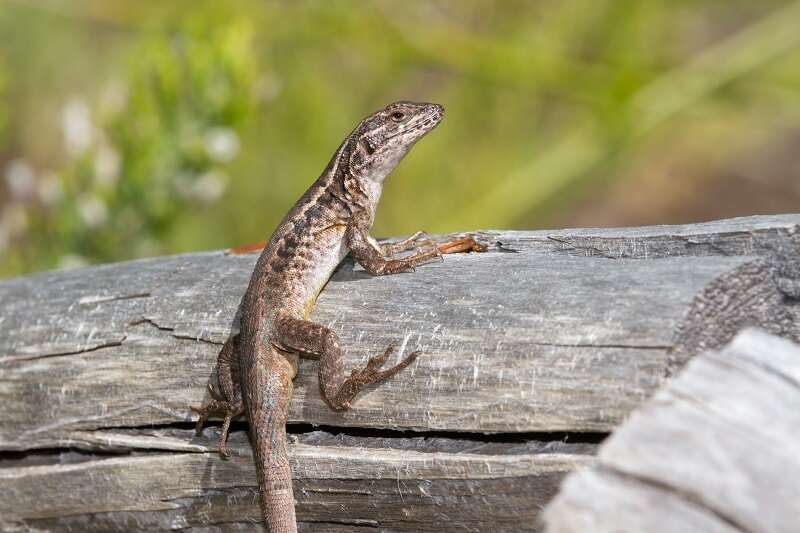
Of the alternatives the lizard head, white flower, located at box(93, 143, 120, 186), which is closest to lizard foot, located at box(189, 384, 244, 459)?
the lizard head

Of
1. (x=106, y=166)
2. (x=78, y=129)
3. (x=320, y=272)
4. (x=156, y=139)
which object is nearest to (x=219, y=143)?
(x=156, y=139)

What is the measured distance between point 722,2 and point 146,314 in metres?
6.04

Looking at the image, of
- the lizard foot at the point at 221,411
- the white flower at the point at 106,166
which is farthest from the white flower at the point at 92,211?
the lizard foot at the point at 221,411

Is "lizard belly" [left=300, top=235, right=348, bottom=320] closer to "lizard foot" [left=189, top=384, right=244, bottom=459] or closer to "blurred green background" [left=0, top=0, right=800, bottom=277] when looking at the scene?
"lizard foot" [left=189, top=384, right=244, bottom=459]

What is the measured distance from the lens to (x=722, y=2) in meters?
7.60

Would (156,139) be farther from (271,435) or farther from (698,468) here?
(698,468)

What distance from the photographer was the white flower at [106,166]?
5238 millimetres

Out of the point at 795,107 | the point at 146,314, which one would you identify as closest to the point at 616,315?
the point at 146,314

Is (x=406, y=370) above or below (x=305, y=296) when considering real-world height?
below

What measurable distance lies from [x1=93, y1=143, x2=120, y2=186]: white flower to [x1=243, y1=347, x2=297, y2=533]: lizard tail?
99.8 inches

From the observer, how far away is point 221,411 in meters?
3.10

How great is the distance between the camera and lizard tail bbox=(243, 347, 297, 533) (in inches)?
113

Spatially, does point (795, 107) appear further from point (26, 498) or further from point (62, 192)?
point (26, 498)

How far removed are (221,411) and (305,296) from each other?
0.57m
